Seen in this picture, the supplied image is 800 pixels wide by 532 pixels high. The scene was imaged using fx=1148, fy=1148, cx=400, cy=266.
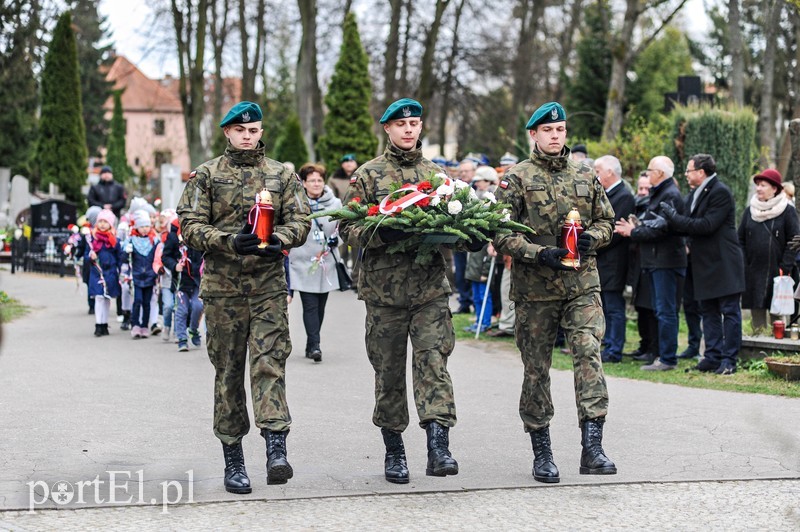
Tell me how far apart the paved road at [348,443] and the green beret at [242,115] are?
199 centimetres

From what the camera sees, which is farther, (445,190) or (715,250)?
(715,250)

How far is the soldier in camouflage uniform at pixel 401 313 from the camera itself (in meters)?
6.36

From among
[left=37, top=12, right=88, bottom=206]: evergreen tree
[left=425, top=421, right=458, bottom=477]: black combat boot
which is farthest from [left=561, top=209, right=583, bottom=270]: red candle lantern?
[left=37, top=12, right=88, bottom=206]: evergreen tree

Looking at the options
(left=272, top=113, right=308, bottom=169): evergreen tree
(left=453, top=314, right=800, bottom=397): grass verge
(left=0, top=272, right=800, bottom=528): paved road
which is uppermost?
(left=272, top=113, right=308, bottom=169): evergreen tree

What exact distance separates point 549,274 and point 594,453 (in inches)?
41.2

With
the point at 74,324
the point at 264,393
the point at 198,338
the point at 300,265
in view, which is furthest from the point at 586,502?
the point at 74,324

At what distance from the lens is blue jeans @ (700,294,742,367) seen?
1073 centimetres

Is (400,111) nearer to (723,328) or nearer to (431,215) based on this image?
(431,215)

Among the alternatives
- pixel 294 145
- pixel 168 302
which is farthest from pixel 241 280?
pixel 294 145

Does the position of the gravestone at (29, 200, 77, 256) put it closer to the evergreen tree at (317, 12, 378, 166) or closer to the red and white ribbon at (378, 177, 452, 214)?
the evergreen tree at (317, 12, 378, 166)


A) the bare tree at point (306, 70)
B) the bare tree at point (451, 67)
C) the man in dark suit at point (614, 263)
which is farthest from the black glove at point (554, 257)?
the bare tree at point (451, 67)

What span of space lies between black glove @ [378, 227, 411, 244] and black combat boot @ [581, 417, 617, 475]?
1.49m

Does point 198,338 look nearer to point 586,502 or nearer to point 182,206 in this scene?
point 182,206

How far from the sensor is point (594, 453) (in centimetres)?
641
